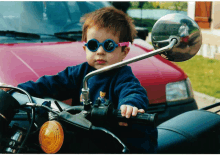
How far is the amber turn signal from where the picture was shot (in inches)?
38.1

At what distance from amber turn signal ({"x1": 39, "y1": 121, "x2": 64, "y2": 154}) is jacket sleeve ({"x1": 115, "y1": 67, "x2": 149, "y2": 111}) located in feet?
1.24

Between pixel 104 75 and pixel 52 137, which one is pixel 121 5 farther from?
pixel 52 137

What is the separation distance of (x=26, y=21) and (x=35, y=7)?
19cm

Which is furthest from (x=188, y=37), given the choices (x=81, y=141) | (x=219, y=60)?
(x=219, y=60)

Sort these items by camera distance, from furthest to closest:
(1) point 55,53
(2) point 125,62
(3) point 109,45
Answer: (1) point 55,53
(3) point 109,45
(2) point 125,62

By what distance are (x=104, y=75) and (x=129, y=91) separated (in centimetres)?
30

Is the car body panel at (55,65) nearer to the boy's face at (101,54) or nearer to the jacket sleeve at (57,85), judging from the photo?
the jacket sleeve at (57,85)

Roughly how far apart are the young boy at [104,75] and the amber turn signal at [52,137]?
382mm

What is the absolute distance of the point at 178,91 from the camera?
2.72m

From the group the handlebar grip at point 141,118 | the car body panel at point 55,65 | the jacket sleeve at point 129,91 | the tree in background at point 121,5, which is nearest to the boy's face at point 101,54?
the jacket sleeve at point 129,91

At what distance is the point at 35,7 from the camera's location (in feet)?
9.81

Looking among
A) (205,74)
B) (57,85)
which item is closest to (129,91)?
(57,85)

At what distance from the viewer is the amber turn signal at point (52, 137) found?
97 cm

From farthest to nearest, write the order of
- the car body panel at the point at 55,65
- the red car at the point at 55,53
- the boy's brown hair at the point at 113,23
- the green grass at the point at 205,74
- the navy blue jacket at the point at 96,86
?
the green grass at the point at 205,74
the red car at the point at 55,53
the car body panel at the point at 55,65
the boy's brown hair at the point at 113,23
the navy blue jacket at the point at 96,86
